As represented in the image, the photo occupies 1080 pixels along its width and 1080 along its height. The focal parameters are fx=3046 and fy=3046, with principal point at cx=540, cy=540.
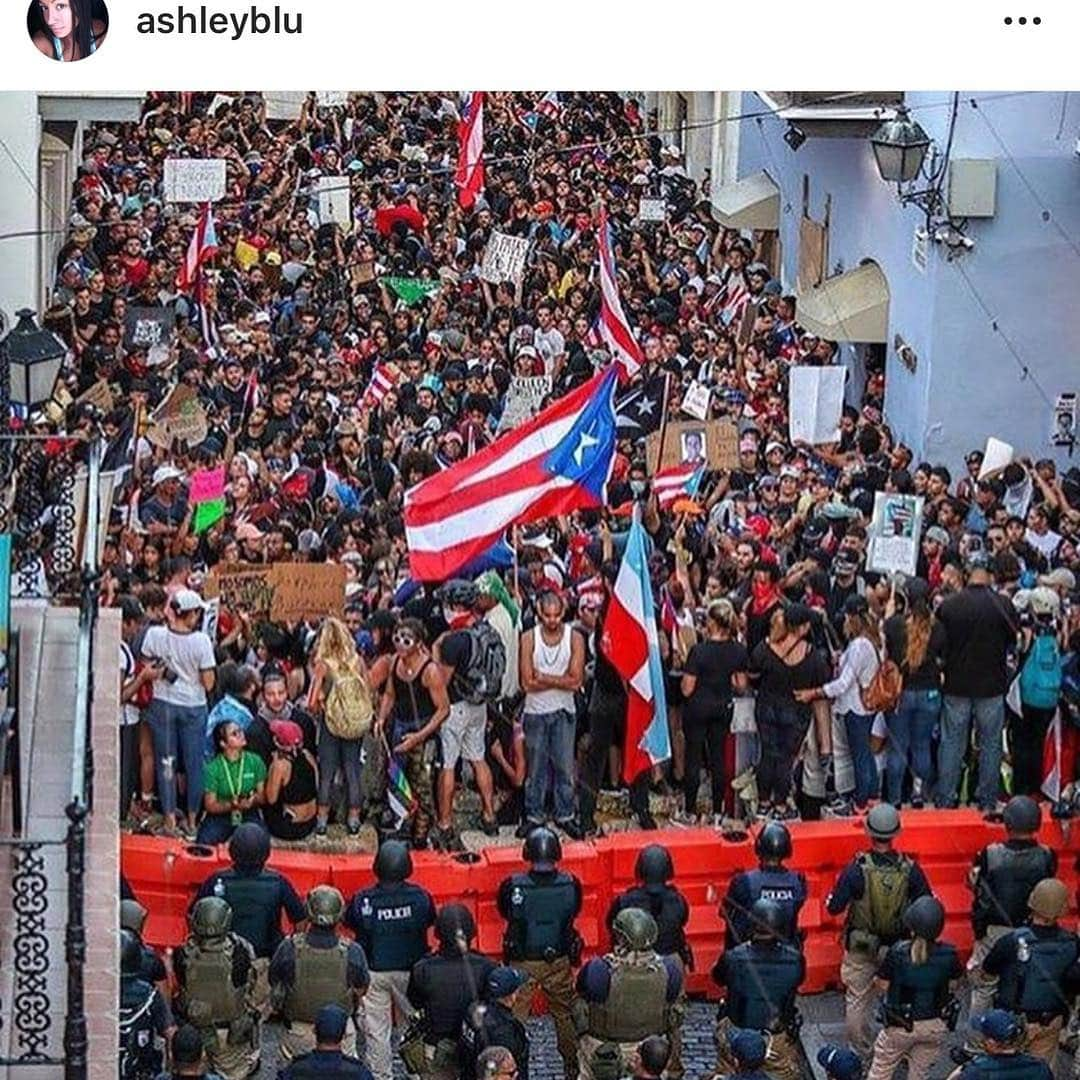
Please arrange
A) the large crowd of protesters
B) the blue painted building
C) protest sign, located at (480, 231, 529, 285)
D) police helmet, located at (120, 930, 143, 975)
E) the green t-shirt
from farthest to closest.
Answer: protest sign, located at (480, 231, 529, 285)
the blue painted building
the large crowd of protesters
the green t-shirt
police helmet, located at (120, 930, 143, 975)

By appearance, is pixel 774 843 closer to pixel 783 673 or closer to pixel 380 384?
pixel 783 673

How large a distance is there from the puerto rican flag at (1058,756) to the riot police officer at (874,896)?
2.53 meters

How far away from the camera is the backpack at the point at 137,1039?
11.5 meters

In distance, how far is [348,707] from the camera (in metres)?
15.1

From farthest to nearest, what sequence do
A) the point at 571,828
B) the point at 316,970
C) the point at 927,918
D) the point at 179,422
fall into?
the point at 179,422 < the point at 571,828 < the point at 927,918 < the point at 316,970

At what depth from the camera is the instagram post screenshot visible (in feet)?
31.0

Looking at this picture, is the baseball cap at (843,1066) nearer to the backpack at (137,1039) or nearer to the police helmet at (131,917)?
the backpack at (137,1039)

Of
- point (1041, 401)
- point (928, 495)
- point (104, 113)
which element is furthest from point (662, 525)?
point (104, 113)

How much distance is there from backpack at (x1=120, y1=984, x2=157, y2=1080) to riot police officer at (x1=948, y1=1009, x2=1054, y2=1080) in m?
3.08

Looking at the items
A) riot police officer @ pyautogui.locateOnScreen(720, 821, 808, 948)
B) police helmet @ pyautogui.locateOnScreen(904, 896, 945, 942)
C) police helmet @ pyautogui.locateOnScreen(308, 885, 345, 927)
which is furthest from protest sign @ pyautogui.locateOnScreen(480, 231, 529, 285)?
police helmet @ pyautogui.locateOnScreen(308, 885, 345, 927)

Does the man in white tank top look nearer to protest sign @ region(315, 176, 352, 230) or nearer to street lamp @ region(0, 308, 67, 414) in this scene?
street lamp @ region(0, 308, 67, 414)

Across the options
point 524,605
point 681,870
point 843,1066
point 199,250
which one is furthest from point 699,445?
point 843,1066

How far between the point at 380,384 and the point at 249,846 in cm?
943

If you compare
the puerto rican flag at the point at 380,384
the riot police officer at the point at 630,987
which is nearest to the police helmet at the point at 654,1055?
the riot police officer at the point at 630,987
